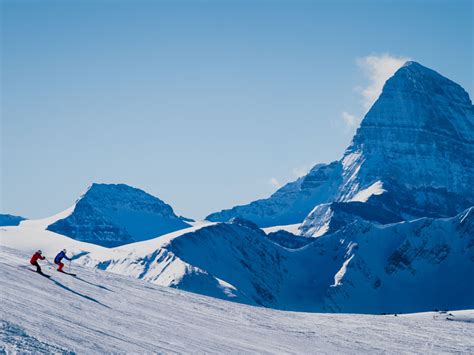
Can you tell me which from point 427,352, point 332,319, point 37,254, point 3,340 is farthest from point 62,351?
point 332,319

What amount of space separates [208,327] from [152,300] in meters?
7.68

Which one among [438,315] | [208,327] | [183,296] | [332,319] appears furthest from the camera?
[438,315]

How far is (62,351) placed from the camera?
115 ft

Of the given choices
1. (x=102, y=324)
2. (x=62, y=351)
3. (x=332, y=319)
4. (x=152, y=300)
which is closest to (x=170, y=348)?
(x=102, y=324)

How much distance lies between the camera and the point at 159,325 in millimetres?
47438

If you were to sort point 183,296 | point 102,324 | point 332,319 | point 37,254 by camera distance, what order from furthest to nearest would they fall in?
point 332,319
point 183,296
point 37,254
point 102,324

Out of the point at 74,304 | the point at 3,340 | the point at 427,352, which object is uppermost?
the point at 427,352

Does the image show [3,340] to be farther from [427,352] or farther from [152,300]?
[427,352]

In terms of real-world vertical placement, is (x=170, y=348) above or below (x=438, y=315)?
below

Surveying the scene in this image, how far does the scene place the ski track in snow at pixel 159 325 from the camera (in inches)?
1517

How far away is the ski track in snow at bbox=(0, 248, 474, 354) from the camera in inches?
1517

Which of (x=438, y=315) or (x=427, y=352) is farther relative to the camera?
(x=438, y=315)

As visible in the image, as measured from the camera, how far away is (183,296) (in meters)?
65.2

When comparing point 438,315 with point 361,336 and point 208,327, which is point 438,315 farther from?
point 208,327
